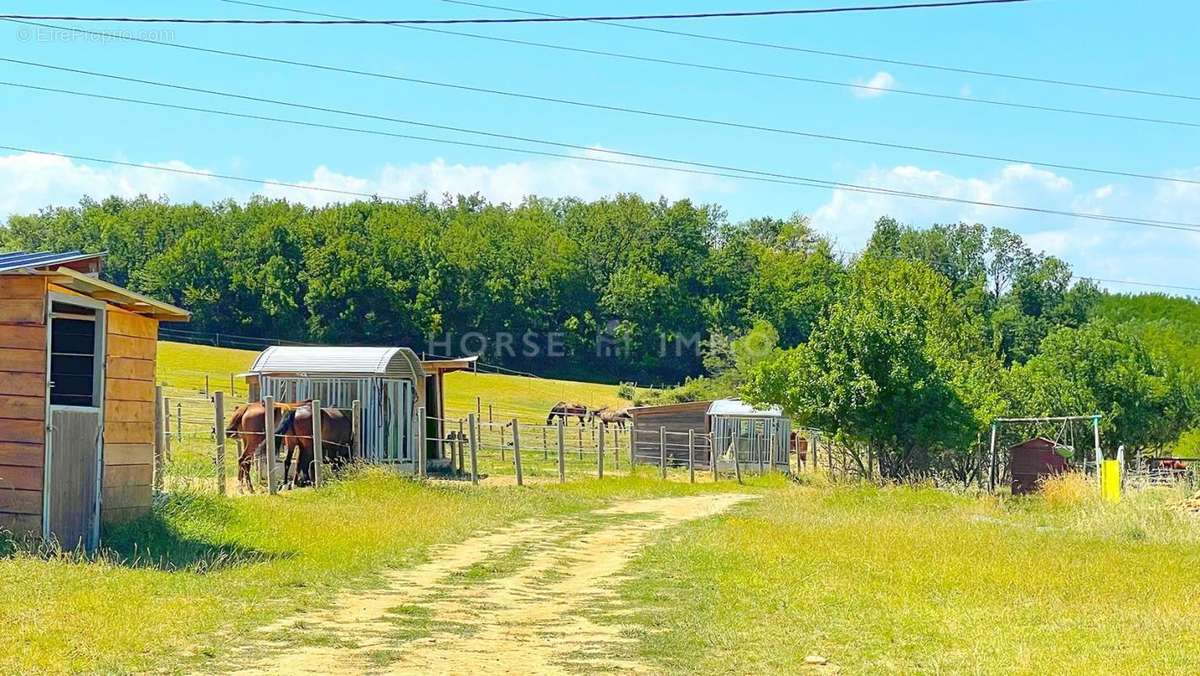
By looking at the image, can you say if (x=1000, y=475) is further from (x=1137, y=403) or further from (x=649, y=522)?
(x=649, y=522)

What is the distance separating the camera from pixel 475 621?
472 inches

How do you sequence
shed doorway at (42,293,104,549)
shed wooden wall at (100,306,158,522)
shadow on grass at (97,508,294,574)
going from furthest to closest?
1. shed wooden wall at (100,306,158,522)
2. shed doorway at (42,293,104,549)
3. shadow on grass at (97,508,294,574)

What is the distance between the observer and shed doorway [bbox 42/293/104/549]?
1511 cm

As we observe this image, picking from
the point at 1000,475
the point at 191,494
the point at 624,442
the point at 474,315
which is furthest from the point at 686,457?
the point at 474,315

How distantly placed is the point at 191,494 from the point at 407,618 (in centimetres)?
741

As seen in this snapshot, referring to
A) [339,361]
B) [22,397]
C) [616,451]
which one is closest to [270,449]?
[339,361]

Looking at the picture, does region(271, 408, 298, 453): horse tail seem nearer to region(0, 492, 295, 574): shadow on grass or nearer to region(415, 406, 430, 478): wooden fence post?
region(415, 406, 430, 478): wooden fence post

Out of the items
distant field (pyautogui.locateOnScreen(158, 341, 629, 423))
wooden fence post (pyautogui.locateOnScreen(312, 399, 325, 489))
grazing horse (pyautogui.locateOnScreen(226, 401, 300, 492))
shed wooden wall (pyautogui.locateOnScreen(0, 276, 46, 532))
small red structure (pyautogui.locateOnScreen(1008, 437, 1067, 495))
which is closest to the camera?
shed wooden wall (pyautogui.locateOnScreen(0, 276, 46, 532))

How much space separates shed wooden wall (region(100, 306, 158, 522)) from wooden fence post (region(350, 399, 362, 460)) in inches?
470

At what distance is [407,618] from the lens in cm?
1206

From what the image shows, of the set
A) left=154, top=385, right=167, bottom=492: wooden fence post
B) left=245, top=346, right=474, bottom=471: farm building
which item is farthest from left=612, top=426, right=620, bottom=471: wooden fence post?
left=154, top=385, right=167, bottom=492: wooden fence post

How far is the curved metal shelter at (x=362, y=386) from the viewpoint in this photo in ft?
99.8

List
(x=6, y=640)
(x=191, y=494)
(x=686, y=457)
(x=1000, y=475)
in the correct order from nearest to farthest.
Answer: (x=6, y=640) → (x=191, y=494) → (x=1000, y=475) → (x=686, y=457)

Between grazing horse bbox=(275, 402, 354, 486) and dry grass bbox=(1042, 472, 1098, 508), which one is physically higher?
grazing horse bbox=(275, 402, 354, 486)
